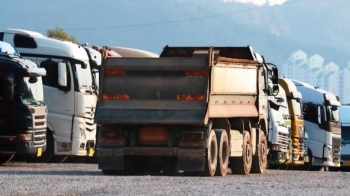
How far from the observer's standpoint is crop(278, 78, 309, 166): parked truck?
34875mm

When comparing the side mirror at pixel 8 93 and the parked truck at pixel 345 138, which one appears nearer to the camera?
the side mirror at pixel 8 93

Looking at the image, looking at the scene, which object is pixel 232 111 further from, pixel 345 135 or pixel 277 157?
pixel 345 135

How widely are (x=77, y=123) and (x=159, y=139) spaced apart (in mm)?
6723

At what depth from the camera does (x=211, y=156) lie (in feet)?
70.0

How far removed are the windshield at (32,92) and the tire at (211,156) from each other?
15.5ft

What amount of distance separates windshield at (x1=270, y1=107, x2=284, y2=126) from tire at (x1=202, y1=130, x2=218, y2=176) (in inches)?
345

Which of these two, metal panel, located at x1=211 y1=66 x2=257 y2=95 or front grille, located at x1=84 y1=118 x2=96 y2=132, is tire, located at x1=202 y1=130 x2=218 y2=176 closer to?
metal panel, located at x1=211 y1=66 x2=257 y2=95

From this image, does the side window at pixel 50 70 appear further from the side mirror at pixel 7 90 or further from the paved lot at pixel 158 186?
the paved lot at pixel 158 186

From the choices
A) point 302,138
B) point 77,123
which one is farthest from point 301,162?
point 77,123

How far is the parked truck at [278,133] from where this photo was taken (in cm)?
3047

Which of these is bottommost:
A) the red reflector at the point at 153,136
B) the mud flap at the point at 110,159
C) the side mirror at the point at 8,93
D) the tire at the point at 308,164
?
the mud flap at the point at 110,159

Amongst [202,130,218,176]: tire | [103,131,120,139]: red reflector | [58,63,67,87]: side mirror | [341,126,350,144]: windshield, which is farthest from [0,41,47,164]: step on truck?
[341,126,350,144]: windshield

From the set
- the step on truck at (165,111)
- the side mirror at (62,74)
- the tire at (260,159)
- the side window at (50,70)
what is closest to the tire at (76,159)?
the side window at (50,70)

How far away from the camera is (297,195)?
1587 centimetres
